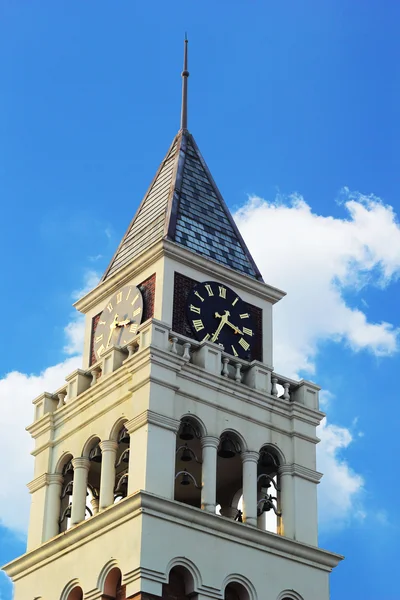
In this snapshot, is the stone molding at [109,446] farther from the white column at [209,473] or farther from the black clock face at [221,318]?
the black clock face at [221,318]

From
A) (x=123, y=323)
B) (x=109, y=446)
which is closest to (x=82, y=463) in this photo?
(x=109, y=446)

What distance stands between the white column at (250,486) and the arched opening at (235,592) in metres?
1.89

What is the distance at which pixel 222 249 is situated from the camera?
51.8m

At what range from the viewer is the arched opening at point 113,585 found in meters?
43.2

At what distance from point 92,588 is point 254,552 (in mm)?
4839

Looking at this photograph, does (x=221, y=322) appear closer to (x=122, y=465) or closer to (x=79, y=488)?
(x=122, y=465)

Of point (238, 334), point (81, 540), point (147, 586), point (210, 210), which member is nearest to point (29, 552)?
point (81, 540)

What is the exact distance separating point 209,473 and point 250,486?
5.14 ft

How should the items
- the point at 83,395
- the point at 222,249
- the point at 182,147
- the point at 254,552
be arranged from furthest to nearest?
the point at 182,147 → the point at 222,249 → the point at 83,395 → the point at 254,552

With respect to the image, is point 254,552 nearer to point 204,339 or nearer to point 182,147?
point 204,339

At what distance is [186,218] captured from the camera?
51750mm

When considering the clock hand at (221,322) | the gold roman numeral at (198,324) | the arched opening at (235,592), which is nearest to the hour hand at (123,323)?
the gold roman numeral at (198,324)

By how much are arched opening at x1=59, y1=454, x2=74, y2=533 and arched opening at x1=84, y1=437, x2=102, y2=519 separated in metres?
0.60

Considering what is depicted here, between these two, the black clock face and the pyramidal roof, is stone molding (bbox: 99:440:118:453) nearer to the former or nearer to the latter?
the black clock face
